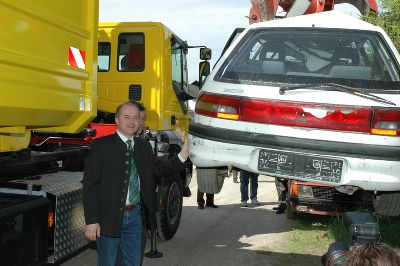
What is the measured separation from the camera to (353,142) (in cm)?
334

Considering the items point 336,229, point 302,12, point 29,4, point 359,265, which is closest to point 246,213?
point 336,229

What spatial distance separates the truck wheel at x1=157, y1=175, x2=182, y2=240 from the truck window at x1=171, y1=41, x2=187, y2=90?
1391 mm

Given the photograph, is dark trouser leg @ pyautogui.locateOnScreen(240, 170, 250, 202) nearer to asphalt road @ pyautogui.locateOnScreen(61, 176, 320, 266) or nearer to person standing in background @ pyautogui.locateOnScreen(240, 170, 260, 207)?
person standing in background @ pyautogui.locateOnScreen(240, 170, 260, 207)

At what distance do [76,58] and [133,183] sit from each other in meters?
1.11

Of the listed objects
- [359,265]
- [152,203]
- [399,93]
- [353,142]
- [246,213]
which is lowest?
[246,213]

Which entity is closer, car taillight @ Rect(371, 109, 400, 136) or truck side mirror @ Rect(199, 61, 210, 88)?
car taillight @ Rect(371, 109, 400, 136)

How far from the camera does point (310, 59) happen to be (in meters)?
3.93

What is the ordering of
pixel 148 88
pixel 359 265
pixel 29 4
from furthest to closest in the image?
pixel 148 88 < pixel 29 4 < pixel 359 265

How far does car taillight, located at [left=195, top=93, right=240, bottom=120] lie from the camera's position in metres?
3.62

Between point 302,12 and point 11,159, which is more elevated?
point 302,12

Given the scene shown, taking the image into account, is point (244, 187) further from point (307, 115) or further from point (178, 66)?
point (307, 115)

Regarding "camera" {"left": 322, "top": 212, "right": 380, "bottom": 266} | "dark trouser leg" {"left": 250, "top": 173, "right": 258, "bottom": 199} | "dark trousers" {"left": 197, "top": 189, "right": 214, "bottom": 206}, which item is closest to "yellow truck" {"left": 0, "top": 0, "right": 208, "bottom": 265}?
"camera" {"left": 322, "top": 212, "right": 380, "bottom": 266}

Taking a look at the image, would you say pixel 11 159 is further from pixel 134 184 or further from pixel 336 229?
pixel 336 229

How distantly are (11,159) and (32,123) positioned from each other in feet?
1.44
